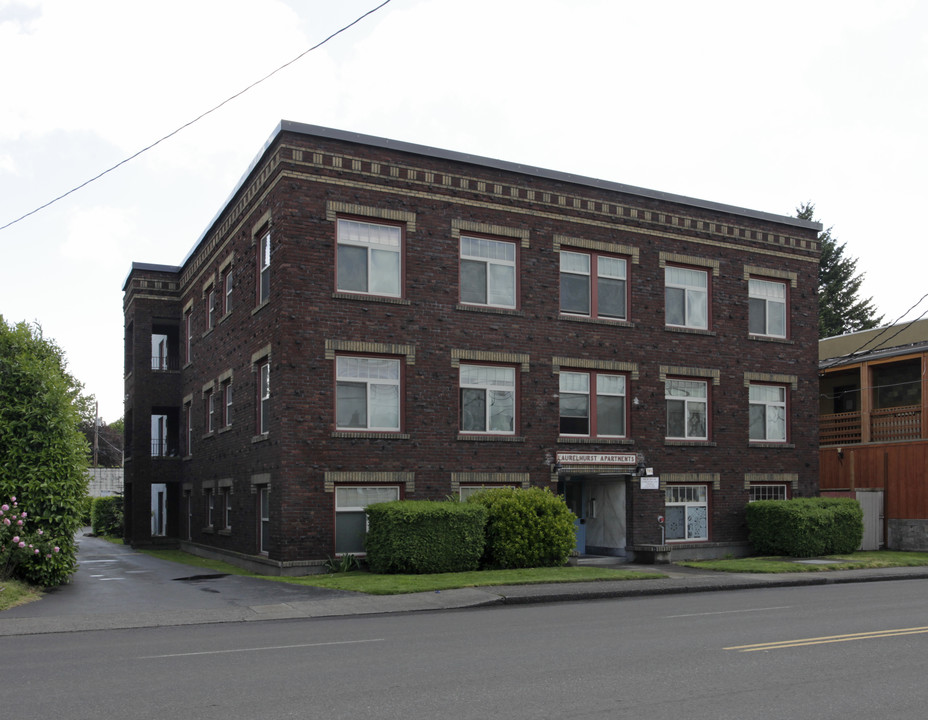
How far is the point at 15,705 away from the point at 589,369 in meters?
18.9

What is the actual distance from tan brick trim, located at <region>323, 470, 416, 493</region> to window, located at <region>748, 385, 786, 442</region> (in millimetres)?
10921

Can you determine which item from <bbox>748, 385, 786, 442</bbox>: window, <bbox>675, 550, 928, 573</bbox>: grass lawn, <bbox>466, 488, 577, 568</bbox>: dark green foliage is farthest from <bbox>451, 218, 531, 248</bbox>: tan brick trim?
<bbox>675, 550, 928, 573</bbox>: grass lawn

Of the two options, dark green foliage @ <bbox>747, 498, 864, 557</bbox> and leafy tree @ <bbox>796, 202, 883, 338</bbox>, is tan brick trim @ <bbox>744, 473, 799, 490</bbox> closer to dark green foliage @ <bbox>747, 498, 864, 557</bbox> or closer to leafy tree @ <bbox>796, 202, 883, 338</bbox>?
dark green foliage @ <bbox>747, 498, 864, 557</bbox>

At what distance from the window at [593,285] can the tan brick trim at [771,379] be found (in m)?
4.49

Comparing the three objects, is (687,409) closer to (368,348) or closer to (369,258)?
(368,348)

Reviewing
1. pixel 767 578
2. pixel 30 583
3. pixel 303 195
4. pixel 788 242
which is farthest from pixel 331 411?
pixel 788 242

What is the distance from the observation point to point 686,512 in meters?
26.7

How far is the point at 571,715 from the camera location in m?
7.34

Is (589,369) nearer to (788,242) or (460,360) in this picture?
(460,360)

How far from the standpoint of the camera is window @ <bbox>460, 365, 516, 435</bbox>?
2375 centimetres

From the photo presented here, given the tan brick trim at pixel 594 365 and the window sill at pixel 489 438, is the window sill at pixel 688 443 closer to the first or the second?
the tan brick trim at pixel 594 365

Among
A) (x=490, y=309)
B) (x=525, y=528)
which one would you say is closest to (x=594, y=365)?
(x=490, y=309)

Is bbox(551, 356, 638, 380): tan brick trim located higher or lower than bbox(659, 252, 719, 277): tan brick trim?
lower

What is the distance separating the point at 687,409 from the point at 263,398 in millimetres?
11519
